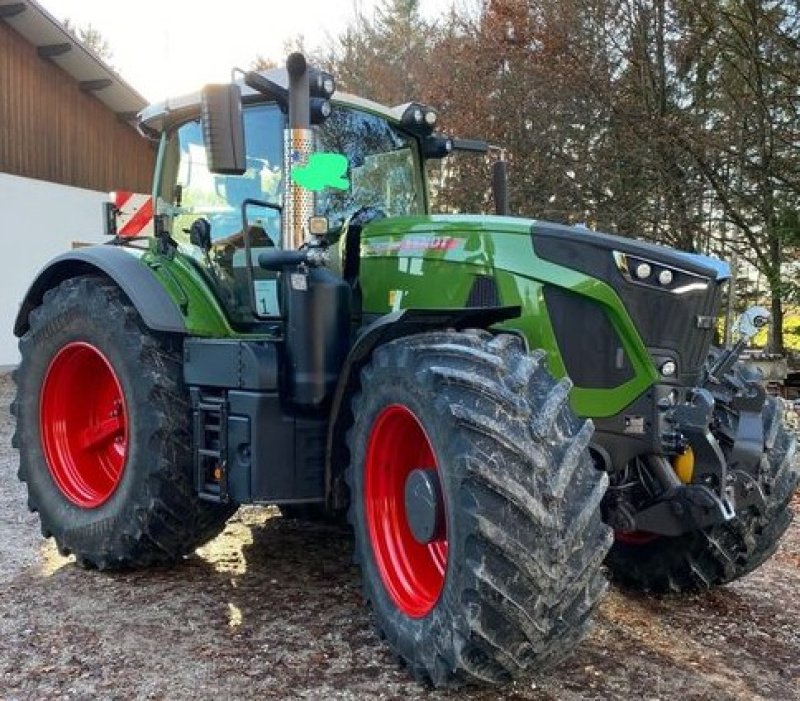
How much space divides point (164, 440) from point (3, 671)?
1232 mm

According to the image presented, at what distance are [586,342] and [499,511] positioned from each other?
0.95 metres

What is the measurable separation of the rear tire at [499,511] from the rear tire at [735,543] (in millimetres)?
1299

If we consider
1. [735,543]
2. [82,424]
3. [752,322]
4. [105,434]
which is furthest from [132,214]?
[735,543]

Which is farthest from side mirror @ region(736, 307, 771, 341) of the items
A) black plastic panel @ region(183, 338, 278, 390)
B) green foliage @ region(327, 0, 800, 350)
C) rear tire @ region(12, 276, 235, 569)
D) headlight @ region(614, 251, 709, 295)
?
green foliage @ region(327, 0, 800, 350)

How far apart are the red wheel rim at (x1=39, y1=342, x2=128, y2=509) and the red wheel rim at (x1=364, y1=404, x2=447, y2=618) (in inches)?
77.1

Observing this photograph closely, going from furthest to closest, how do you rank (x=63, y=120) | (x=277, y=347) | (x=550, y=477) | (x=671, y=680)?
(x=63, y=120), (x=277, y=347), (x=671, y=680), (x=550, y=477)

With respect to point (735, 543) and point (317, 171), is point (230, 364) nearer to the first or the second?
point (317, 171)

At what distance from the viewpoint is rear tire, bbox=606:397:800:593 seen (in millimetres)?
4012

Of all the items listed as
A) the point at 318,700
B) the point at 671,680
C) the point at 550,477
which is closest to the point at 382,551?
the point at 318,700

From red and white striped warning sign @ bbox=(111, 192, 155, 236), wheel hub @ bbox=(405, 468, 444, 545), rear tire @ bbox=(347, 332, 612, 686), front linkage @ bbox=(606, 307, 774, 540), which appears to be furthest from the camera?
red and white striped warning sign @ bbox=(111, 192, 155, 236)

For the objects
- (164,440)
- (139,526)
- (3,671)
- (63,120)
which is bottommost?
(3,671)

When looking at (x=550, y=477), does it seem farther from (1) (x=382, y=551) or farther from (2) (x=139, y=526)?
(2) (x=139, y=526)

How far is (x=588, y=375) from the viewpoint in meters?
3.54

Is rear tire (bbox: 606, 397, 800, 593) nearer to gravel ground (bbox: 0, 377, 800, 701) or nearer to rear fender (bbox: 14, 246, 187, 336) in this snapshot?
gravel ground (bbox: 0, 377, 800, 701)
